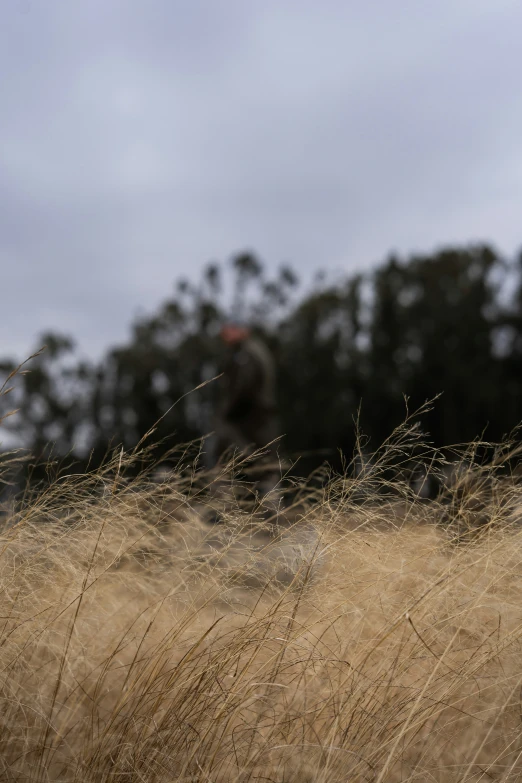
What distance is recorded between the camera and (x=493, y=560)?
2.45 metres

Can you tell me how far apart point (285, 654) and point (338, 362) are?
33.8m

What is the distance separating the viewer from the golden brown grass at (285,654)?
6.80 ft

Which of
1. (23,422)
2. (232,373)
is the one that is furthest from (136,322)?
(232,373)

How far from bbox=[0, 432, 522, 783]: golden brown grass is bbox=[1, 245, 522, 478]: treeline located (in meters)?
27.1

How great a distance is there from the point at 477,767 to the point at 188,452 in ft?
4.56

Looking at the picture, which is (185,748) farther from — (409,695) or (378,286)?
(378,286)

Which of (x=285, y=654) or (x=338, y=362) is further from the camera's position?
(x=338, y=362)

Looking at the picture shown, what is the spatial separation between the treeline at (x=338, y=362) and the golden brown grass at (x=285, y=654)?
1066 inches

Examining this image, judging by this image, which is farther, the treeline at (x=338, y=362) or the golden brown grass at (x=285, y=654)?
the treeline at (x=338, y=362)

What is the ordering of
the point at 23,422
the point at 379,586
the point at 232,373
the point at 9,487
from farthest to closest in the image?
the point at 23,422, the point at 232,373, the point at 9,487, the point at 379,586

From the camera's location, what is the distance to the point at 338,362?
118 ft

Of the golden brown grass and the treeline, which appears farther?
the treeline

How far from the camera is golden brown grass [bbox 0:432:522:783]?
81.6 inches

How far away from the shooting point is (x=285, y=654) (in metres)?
2.31
